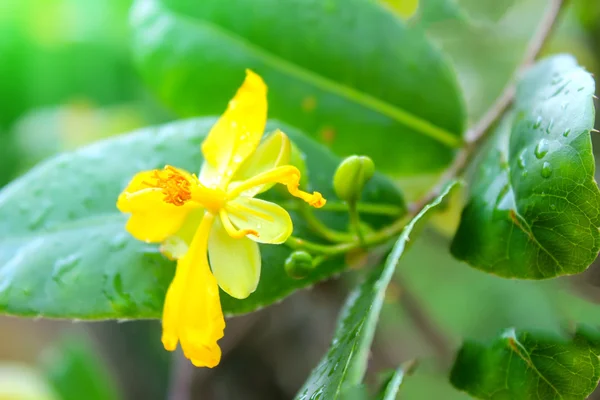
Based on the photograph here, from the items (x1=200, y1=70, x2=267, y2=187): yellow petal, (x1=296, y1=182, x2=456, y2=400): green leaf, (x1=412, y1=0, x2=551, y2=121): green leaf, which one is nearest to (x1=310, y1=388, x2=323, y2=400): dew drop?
(x1=296, y1=182, x2=456, y2=400): green leaf

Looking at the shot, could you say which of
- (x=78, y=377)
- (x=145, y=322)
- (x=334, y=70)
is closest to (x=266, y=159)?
(x=334, y=70)

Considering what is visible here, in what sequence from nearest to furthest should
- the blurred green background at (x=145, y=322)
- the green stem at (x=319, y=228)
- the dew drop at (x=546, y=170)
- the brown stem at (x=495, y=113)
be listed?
1. the dew drop at (x=546, y=170)
2. the green stem at (x=319, y=228)
3. the brown stem at (x=495, y=113)
4. the blurred green background at (x=145, y=322)

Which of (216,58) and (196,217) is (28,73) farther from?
(196,217)

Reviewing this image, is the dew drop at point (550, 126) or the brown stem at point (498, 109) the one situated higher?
the dew drop at point (550, 126)

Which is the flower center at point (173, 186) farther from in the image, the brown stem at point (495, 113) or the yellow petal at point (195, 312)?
the brown stem at point (495, 113)

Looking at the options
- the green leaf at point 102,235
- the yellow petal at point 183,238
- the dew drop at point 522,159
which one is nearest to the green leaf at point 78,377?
the green leaf at point 102,235

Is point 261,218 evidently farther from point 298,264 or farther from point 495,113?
point 495,113

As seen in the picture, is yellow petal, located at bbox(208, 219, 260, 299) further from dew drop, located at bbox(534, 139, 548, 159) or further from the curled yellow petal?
dew drop, located at bbox(534, 139, 548, 159)
